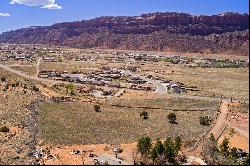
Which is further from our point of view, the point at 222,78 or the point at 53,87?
the point at 222,78

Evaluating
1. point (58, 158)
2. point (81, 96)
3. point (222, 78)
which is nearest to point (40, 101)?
point (81, 96)

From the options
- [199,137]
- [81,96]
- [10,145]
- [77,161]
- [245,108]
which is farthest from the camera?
[81,96]

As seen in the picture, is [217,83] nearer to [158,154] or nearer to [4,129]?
[4,129]

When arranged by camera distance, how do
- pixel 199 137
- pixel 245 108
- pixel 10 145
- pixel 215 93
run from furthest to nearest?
pixel 215 93
pixel 245 108
pixel 199 137
pixel 10 145

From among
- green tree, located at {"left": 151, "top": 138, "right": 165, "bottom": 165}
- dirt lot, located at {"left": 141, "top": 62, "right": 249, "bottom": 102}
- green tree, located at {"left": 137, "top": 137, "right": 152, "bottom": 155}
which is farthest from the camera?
dirt lot, located at {"left": 141, "top": 62, "right": 249, "bottom": 102}

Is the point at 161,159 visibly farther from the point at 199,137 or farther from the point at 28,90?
the point at 28,90

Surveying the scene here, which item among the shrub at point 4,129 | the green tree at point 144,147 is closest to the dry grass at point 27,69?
the shrub at point 4,129

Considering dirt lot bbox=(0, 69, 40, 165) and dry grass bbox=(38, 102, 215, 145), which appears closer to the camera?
dirt lot bbox=(0, 69, 40, 165)

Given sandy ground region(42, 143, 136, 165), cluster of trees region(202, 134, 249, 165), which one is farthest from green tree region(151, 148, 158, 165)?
cluster of trees region(202, 134, 249, 165)

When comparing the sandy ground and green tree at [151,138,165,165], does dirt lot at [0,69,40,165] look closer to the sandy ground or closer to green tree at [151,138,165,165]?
the sandy ground

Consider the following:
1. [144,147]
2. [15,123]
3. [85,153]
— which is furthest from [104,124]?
[144,147]

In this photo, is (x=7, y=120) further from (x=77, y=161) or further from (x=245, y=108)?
(x=245, y=108)
